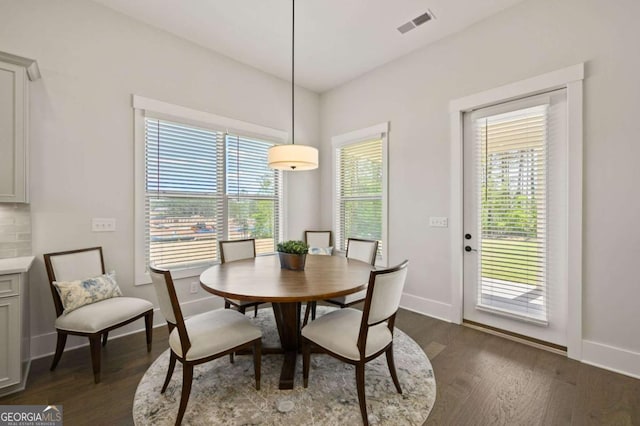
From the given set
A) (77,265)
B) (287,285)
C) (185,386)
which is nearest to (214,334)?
(185,386)

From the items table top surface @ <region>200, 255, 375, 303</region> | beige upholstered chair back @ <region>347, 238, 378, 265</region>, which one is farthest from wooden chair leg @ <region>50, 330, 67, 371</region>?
beige upholstered chair back @ <region>347, 238, 378, 265</region>

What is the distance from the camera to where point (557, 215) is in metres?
2.52

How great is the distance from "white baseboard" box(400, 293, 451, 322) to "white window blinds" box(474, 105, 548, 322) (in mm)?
377

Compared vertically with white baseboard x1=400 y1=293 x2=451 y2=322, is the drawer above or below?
above

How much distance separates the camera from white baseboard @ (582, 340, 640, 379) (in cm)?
211

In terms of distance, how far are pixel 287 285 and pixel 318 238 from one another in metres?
2.37

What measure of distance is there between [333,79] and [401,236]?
8.30ft

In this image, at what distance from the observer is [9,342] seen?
1.87 metres

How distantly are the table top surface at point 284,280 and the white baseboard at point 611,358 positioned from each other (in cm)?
190

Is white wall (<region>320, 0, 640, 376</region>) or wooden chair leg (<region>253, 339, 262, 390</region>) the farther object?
white wall (<region>320, 0, 640, 376</region>)

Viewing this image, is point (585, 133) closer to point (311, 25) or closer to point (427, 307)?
point (427, 307)

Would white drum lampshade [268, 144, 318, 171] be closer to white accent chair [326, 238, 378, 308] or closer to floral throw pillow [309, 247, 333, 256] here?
white accent chair [326, 238, 378, 308]

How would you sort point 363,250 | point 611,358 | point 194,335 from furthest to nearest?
1. point 363,250
2. point 611,358
3. point 194,335

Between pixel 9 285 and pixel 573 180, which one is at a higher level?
pixel 573 180
